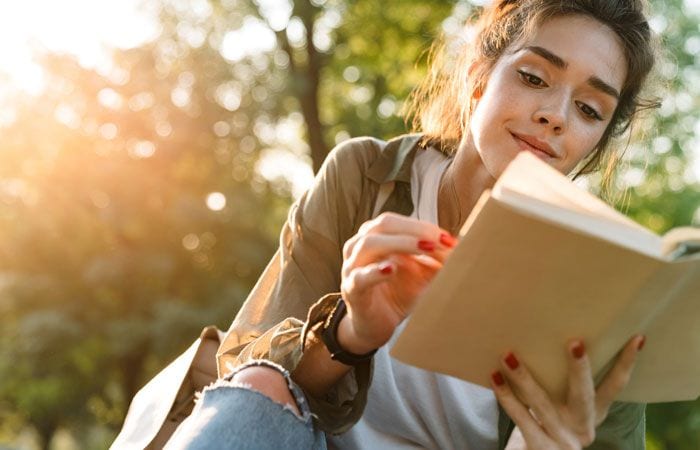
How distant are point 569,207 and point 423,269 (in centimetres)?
29

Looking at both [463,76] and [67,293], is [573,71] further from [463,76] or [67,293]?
[67,293]

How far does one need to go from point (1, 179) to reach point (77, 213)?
163 cm

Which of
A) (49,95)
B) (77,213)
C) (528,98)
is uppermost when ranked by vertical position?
(528,98)

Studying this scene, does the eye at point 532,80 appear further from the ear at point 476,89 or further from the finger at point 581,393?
the finger at point 581,393

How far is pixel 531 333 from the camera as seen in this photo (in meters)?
1.35

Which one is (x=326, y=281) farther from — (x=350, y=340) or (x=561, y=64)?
(x=561, y=64)

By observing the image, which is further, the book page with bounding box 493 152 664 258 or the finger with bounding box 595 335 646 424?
the finger with bounding box 595 335 646 424

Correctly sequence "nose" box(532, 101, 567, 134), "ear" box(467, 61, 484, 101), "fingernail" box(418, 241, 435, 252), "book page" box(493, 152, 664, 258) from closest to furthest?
"book page" box(493, 152, 664, 258) → "fingernail" box(418, 241, 435, 252) → "nose" box(532, 101, 567, 134) → "ear" box(467, 61, 484, 101)

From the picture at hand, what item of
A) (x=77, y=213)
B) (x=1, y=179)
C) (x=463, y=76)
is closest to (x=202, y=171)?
(x=77, y=213)

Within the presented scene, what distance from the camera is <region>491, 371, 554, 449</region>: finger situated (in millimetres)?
1435

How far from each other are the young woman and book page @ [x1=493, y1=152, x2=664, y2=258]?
0.18 metres

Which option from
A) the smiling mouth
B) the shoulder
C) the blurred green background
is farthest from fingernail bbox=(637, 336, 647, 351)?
the blurred green background

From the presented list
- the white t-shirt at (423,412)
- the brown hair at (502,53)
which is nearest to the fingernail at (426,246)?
the white t-shirt at (423,412)

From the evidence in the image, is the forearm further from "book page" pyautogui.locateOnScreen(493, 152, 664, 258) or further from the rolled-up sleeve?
"book page" pyautogui.locateOnScreen(493, 152, 664, 258)
